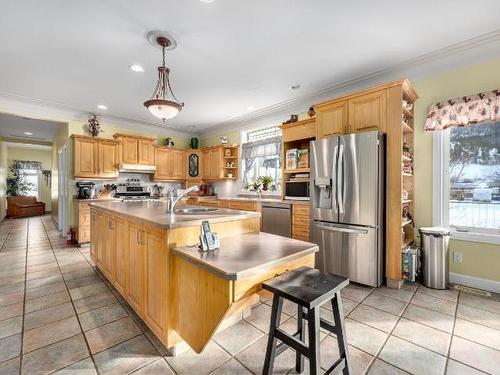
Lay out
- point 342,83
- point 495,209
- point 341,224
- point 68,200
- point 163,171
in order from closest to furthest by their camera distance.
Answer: point 495,209 < point 341,224 < point 342,83 < point 68,200 < point 163,171

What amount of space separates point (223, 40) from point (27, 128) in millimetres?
6700

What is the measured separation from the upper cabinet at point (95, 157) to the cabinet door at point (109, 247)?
2.84 meters

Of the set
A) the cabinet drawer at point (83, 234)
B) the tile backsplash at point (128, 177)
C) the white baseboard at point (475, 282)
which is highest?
the tile backsplash at point (128, 177)

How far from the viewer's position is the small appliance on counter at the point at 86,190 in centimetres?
495

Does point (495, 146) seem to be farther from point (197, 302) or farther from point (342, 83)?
point (197, 302)

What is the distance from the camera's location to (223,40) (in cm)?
263

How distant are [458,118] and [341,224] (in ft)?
5.77

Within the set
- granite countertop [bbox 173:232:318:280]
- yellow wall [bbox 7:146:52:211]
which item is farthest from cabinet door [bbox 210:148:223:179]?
yellow wall [bbox 7:146:52:211]

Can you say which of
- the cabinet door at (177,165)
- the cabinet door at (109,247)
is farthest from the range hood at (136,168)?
the cabinet door at (109,247)

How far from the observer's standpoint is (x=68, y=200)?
5.10 meters

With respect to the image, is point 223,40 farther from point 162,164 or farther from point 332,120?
point 162,164

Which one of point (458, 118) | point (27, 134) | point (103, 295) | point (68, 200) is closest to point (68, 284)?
point (103, 295)

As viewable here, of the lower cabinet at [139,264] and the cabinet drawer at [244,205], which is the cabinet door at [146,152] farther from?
the lower cabinet at [139,264]

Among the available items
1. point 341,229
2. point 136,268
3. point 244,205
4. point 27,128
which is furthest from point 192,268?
point 27,128
